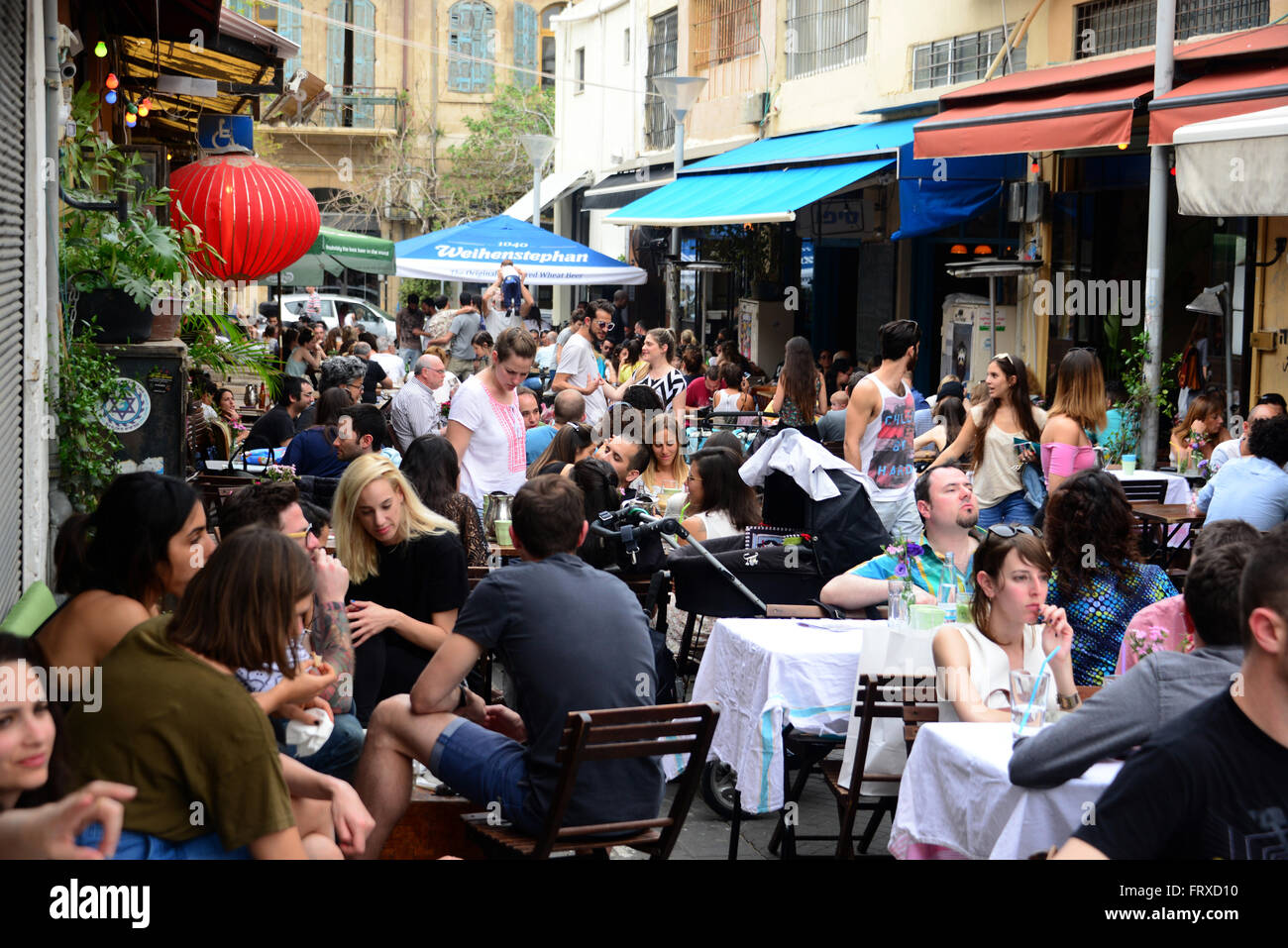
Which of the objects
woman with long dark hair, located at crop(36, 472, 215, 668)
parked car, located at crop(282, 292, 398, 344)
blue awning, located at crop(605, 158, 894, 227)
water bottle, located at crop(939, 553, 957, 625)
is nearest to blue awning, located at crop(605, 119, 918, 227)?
blue awning, located at crop(605, 158, 894, 227)

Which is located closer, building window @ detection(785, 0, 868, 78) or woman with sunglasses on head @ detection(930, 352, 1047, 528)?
woman with sunglasses on head @ detection(930, 352, 1047, 528)

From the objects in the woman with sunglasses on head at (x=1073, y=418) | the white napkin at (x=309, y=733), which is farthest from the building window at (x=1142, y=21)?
the white napkin at (x=309, y=733)

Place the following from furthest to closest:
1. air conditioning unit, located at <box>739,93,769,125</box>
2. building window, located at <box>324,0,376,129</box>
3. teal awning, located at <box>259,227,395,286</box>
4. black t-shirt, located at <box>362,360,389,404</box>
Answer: building window, located at <box>324,0,376,129</box>, teal awning, located at <box>259,227,395,286</box>, air conditioning unit, located at <box>739,93,769,125</box>, black t-shirt, located at <box>362,360,389,404</box>

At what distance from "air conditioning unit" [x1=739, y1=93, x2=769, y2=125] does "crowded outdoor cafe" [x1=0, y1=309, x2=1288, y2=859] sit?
13.6 metres

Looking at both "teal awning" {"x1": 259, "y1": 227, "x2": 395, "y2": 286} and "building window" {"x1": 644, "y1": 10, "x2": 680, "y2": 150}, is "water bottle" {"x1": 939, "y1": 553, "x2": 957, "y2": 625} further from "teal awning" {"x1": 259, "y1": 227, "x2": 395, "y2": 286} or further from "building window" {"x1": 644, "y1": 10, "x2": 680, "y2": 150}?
"building window" {"x1": 644, "y1": 10, "x2": 680, "y2": 150}

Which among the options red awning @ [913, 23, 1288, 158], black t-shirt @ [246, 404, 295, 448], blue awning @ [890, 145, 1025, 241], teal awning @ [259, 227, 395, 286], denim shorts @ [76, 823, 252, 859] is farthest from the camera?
teal awning @ [259, 227, 395, 286]

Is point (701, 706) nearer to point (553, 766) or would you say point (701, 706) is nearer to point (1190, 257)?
point (553, 766)

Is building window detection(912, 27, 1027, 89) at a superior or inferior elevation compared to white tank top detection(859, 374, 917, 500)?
superior

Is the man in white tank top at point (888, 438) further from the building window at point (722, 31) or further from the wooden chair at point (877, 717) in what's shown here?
the building window at point (722, 31)

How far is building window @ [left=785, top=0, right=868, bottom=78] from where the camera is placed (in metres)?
18.6

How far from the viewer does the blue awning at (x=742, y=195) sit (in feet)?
50.0

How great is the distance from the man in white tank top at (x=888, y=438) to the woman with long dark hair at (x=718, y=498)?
106 centimetres

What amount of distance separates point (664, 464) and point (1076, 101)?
228 inches
